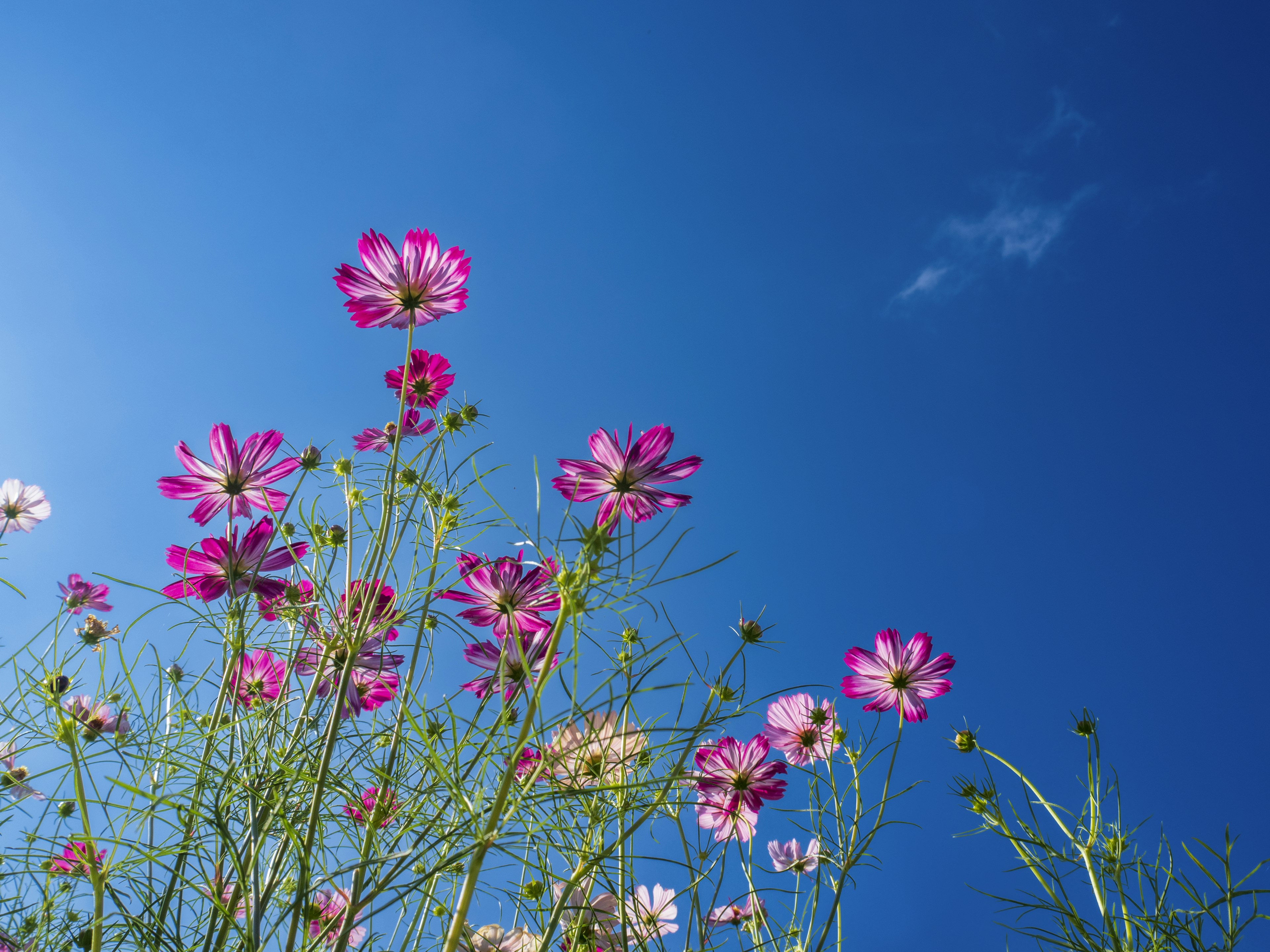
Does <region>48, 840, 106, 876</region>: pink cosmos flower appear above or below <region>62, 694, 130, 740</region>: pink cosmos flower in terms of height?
below

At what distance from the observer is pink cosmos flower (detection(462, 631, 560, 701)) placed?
0.76m

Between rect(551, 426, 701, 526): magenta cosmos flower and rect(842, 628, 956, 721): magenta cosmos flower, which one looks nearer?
rect(551, 426, 701, 526): magenta cosmos flower

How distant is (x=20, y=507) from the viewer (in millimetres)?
1702

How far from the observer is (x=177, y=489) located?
92 centimetres

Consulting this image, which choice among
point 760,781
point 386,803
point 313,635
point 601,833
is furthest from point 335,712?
point 760,781

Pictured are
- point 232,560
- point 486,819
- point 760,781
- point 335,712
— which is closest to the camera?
point 335,712

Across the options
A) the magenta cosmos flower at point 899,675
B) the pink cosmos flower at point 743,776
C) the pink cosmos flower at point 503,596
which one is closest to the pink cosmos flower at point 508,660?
the pink cosmos flower at point 503,596

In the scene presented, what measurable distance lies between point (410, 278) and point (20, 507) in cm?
140

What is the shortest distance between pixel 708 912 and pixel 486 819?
0.25m

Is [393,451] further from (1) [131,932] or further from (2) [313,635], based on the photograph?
(1) [131,932]

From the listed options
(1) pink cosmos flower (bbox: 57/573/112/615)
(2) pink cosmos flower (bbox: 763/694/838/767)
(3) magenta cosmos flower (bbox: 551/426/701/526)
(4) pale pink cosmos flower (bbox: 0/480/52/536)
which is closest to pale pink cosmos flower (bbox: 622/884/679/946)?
(2) pink cosmos flower (bbox: 763/694/838/767)

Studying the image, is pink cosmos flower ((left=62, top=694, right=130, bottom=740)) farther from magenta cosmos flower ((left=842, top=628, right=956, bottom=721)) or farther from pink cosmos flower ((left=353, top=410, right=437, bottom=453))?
magenta cosmos flower ((left=842, top=628, right=956, bottom=721))

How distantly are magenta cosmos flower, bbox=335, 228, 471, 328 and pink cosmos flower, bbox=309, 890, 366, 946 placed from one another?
2.02ft

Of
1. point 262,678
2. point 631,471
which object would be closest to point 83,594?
point 262,678
